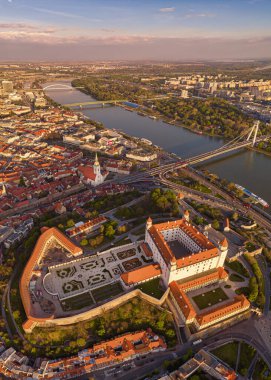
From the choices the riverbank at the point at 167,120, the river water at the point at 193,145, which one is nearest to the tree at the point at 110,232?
the river water at the point at 193,145

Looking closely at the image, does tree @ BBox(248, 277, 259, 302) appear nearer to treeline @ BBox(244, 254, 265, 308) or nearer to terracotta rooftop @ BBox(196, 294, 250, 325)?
treeline @ BBox(244, 254, 265, 308)

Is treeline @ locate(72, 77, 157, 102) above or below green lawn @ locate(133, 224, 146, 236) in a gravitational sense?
above

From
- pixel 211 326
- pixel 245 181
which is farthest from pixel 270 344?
pixel 245 181

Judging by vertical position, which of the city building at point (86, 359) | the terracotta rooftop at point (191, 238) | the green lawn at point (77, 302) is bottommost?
the city building at point (86, 359)

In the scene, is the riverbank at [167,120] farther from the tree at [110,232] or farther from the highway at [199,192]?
the tree at [110,232]

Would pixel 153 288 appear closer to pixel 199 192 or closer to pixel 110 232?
pixel 110 232

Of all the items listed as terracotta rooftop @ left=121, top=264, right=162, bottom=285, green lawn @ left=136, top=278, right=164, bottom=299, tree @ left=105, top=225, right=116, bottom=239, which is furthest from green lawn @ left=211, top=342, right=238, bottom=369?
tree @ left=105, top=225, right=116, bottom=239

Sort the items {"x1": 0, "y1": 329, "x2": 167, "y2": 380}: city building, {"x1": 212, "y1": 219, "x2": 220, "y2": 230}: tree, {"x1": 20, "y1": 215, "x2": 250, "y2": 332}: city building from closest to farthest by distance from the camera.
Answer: {"x1": 0, "y1": 329, "x2": 167, "y2": 380}: city building, {"x1": 20, "y1": 215, "x2": 250, "y2": 332}: city building, {"x1": 212, "y1": 219, "x2": 220, "y2": 230}: tree

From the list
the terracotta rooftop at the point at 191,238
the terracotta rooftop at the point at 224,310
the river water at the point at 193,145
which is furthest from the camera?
the river water at the point at 193,145

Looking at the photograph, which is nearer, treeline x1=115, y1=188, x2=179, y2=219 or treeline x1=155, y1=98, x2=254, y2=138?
treeline x1=115, y1=188, x2=179, y2=219
